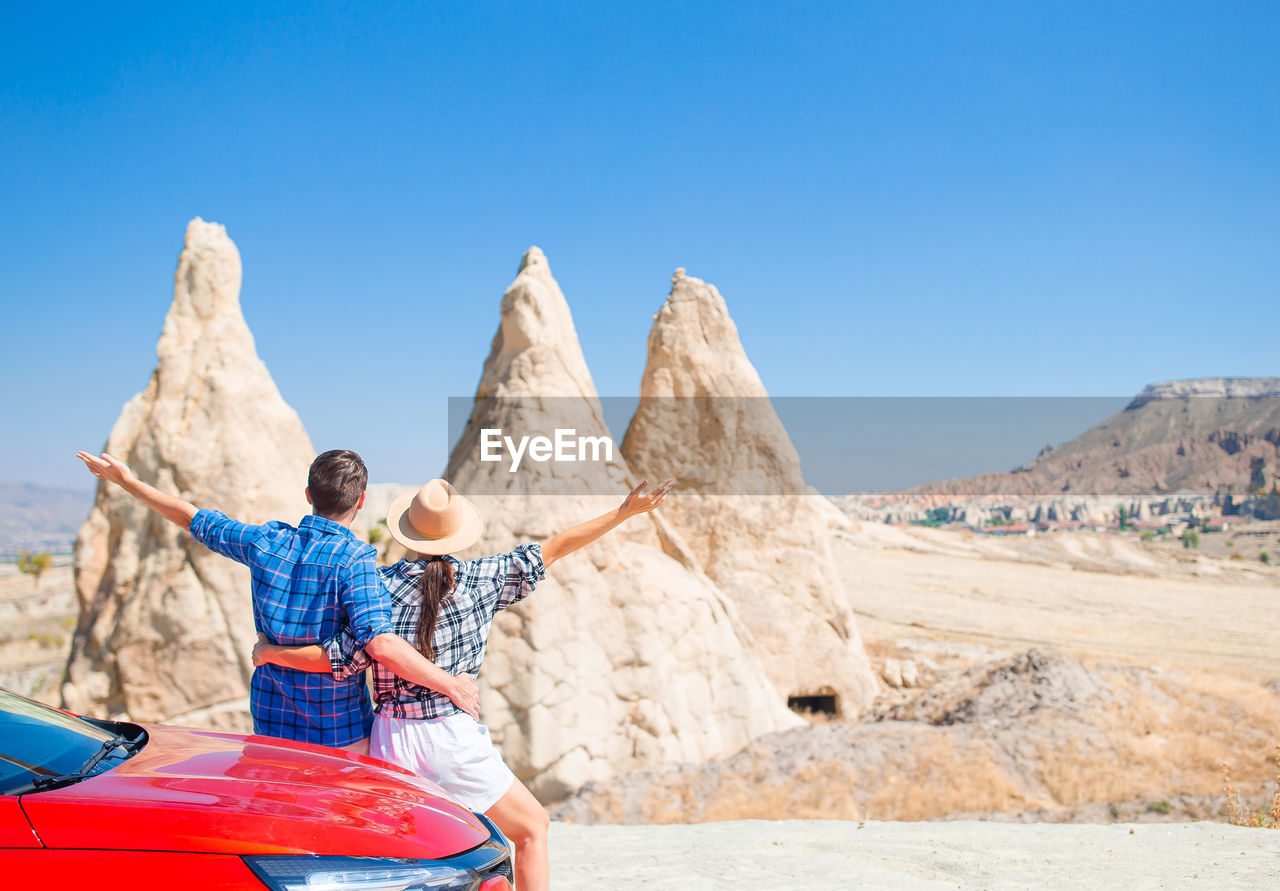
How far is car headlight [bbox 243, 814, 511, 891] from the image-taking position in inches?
68.2

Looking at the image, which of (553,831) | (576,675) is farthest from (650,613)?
(553,831)

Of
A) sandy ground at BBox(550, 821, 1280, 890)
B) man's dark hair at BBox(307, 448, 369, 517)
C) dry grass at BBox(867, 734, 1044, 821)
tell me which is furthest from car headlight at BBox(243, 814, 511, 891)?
dry grass at BBox(867, 734, 1044, 821)

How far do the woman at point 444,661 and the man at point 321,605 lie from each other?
85 millimetres

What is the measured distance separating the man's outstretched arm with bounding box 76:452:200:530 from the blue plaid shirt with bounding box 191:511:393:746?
0.12m

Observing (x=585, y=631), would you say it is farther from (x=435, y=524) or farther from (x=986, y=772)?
(x=435, y=524)

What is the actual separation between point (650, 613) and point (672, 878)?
9.70 feet

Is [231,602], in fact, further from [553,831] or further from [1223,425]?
[1223,425]

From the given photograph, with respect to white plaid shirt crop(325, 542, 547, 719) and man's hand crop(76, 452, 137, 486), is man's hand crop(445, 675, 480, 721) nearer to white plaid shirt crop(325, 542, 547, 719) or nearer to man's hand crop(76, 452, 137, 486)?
white plaid shirt crop(325, 542, 547, 719)

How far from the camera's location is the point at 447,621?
2.52 meters

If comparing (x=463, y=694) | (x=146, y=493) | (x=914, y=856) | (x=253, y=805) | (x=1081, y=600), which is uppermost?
(x=146, y=493)

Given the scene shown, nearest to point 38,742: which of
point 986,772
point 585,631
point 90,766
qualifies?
point 90,766

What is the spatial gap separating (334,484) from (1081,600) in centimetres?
2450

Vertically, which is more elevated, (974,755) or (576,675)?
(576,675)

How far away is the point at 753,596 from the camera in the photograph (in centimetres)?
930
